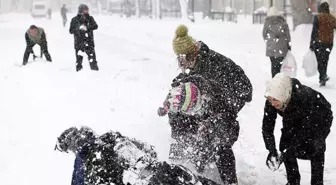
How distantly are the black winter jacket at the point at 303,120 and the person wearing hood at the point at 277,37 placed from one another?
5960 millimetres

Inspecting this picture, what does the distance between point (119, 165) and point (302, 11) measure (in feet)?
54.1

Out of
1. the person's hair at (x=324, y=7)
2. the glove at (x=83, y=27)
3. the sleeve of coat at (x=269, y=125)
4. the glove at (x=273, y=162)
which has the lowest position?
the glove at (x=273, y=162)

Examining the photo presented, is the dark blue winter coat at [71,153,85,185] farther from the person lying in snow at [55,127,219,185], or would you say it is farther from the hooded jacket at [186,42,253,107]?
the hooded jacket at [186,42,253,107]

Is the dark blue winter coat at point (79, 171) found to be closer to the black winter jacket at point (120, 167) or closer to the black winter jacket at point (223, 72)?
the black winter jacket at point (120, 167)

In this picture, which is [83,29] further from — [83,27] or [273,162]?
[273,162]

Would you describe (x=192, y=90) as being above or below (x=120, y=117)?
above

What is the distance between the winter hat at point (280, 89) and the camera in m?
4.26

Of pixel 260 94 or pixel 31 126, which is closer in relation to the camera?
pixel 31 126

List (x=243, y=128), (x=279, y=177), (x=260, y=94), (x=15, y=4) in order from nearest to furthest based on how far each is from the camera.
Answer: (x=279, y=177)
(x=243, y=128)
(x=260, y=94)
(x=15, y=4)

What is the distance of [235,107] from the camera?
494cm

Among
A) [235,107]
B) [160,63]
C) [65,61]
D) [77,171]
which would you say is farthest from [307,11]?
[77,171]

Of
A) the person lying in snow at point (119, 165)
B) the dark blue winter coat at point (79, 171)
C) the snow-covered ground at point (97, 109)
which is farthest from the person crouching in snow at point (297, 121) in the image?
the dark blue winter coat at point (79, 171)

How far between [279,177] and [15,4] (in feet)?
208

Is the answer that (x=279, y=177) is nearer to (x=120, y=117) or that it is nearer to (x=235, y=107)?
(x=235, y=107)
